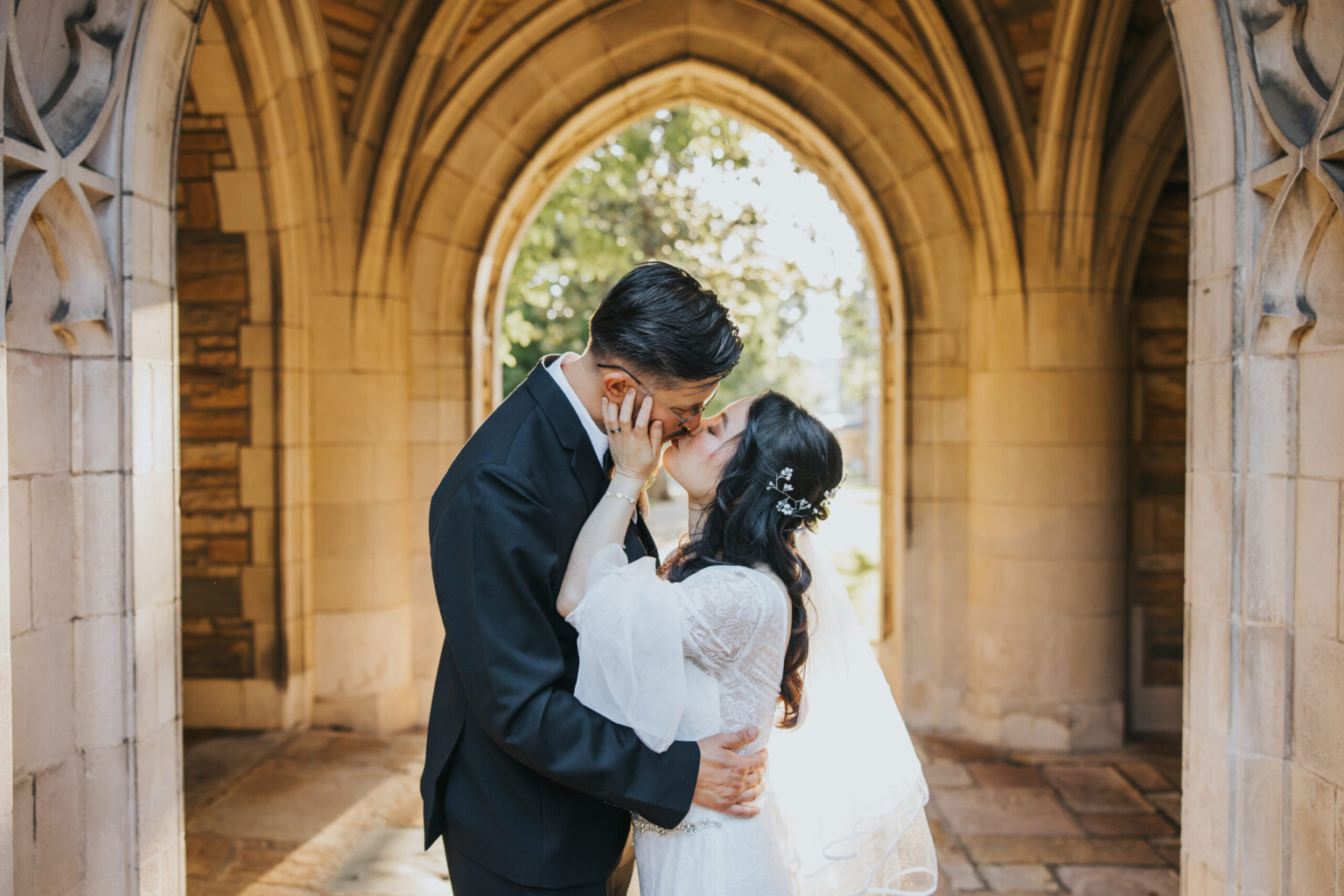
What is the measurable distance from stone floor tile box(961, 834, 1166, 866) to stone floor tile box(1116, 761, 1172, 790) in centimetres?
77

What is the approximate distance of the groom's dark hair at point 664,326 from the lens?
1.67 metres

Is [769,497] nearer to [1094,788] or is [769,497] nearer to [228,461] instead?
[1094,788]

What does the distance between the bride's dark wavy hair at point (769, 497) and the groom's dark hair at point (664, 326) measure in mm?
251

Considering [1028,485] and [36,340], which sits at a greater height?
[36,340]

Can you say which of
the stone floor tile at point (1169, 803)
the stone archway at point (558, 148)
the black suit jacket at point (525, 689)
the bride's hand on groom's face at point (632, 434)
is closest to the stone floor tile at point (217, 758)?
the stone archway at point (558, 148)

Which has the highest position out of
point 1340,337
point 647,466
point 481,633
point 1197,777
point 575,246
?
point 575,246

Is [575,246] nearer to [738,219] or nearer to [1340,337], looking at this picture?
[738,219]

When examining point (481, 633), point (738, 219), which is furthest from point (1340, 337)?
point (738, 219)

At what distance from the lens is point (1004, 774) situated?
5012mm

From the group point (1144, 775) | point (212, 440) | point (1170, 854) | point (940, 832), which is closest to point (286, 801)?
point (212, 440)

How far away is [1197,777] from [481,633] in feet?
6.61

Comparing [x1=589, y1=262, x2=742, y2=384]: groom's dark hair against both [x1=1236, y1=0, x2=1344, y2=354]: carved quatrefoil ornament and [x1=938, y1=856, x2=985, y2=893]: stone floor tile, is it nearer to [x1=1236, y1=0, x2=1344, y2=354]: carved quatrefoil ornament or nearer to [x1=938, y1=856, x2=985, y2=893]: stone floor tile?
[x1=1236, y1=0, x2=1344, y2=354]: carved quatrefoil ornament

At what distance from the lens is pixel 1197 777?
2.49 meters

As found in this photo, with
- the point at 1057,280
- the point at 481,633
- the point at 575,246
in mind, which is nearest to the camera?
the point at 481,633
